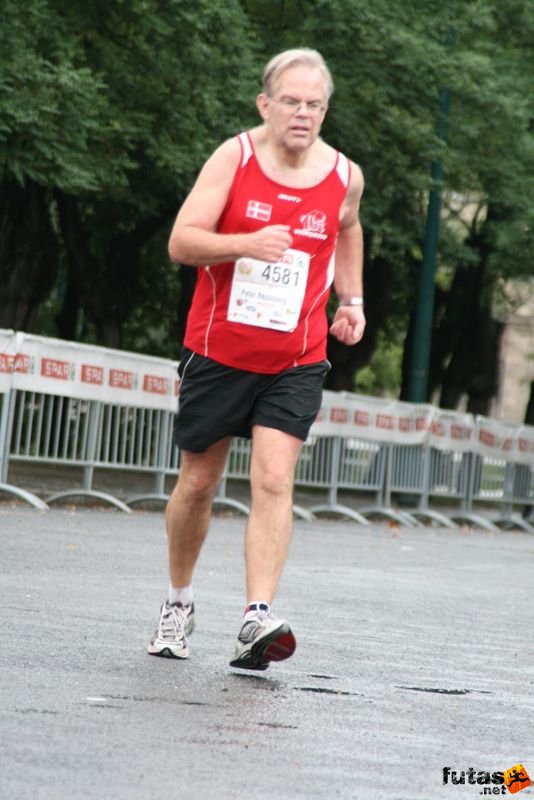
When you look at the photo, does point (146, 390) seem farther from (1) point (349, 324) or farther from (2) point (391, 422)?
(1) point (349, 324)

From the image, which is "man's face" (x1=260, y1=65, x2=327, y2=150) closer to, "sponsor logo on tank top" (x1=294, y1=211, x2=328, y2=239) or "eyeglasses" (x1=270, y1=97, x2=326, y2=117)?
"eyeglasses" (x1=270, y1=97, x2=326, y2=117)

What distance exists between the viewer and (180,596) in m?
7.11

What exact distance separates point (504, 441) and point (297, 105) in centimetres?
2154

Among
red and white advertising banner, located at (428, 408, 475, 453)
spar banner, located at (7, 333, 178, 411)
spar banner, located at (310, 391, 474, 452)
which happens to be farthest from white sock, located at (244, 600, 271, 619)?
red and white advertising banner, located at (428, 408, 475, 453)

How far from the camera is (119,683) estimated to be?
6.05 meters

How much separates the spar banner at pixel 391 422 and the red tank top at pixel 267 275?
50.3ft

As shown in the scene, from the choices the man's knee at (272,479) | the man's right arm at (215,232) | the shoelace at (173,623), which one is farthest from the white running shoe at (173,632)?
the man's right arm at (215,232)

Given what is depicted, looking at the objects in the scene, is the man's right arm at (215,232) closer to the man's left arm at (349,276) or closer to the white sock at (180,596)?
the man's left arm at (349,276)

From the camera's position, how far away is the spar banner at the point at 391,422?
23250mm

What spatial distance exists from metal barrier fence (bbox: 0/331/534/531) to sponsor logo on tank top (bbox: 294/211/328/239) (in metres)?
10.6

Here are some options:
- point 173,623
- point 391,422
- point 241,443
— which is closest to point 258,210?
point 173,623

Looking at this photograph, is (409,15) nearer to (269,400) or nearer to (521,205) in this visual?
(521,205)

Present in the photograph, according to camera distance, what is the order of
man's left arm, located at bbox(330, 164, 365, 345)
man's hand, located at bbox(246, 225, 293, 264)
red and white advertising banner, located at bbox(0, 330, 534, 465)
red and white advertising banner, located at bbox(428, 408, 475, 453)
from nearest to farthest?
man's hand, located at bbox(246, 225, 293, 264) → man's left arm, located at bbox(330, 164, 365, 345) → red and white advertising banner, located at bbox(0, 330, 534, 465) → red and white advertising banner, located at bbox(428, 408, 475, 453)

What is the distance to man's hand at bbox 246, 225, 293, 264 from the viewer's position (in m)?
6.52
